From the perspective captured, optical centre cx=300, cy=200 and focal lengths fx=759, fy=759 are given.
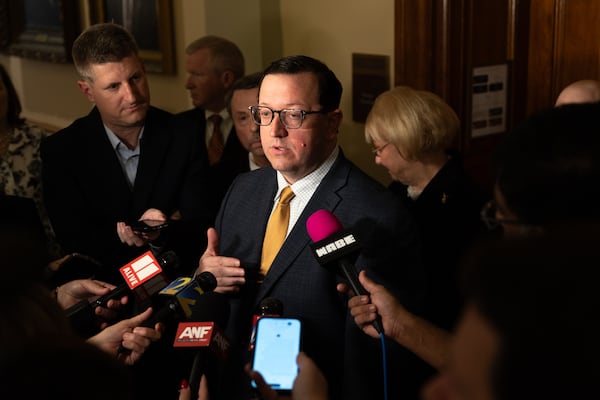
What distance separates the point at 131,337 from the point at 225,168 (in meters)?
1.78

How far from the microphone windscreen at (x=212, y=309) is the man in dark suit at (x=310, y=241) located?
0.04 m

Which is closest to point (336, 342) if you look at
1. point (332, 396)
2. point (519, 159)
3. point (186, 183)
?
point (332, 396)

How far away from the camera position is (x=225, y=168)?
11.2 feet

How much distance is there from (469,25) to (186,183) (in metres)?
1.51

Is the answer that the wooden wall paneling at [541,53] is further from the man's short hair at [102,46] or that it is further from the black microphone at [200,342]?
the black microphone at [200,342]

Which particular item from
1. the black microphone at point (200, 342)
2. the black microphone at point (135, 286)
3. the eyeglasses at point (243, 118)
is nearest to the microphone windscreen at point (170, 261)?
the black microphone at point (135, 286)

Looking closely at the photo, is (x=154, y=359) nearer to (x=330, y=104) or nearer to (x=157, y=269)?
(x=157, y=269)

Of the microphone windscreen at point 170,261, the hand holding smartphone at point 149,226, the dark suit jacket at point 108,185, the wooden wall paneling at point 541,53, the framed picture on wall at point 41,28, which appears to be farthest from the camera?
the framed picture on wall at point 41,28

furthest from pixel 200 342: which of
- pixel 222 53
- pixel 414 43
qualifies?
pixel 222 53

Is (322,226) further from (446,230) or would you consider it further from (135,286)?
(446,230)

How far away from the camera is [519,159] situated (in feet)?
3.81

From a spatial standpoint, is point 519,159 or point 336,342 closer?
point 519,159

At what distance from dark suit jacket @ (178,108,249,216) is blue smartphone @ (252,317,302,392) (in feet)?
4.39

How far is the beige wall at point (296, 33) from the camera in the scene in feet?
12.3
